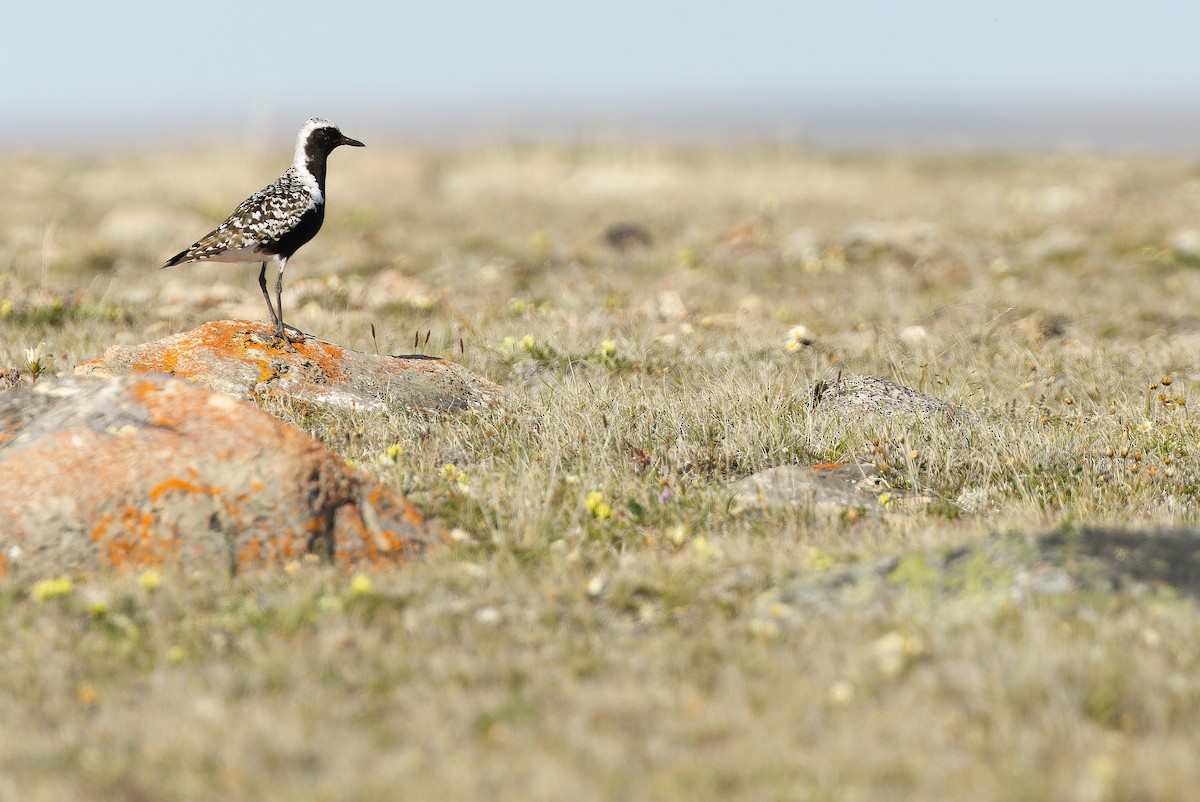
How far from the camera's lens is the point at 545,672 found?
4.04 m

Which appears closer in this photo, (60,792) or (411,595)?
(60,792)

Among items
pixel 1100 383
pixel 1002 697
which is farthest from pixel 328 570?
pixel 1100 383

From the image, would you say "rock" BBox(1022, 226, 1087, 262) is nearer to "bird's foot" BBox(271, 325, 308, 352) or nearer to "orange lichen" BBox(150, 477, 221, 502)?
"bird's foot" BBox(271, 325, 308, 352)

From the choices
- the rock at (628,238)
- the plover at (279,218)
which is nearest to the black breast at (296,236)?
the plover at (279,218)

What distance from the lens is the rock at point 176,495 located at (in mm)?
4906

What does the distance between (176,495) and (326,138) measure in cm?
364

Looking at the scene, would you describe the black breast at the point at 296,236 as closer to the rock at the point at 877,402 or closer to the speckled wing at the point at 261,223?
the speckled wing at the point at 261,223

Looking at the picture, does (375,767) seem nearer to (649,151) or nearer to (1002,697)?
(1002,697)

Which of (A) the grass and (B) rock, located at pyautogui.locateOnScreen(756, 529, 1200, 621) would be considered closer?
(A) the grass

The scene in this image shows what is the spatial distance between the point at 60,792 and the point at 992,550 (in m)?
3.36

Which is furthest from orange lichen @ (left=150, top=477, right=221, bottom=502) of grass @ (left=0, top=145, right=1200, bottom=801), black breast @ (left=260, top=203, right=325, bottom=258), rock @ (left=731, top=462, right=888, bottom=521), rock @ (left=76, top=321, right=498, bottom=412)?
black breast @ (left=260, top=203, right=325, bottom=258)

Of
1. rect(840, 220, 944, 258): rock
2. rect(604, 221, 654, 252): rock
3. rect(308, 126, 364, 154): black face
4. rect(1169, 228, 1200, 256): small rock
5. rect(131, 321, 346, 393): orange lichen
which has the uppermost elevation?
rect(308, 126, 364, 154): black face

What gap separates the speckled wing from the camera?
293 inches

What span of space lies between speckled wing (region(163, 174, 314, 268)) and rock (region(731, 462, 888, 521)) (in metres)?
3.40
